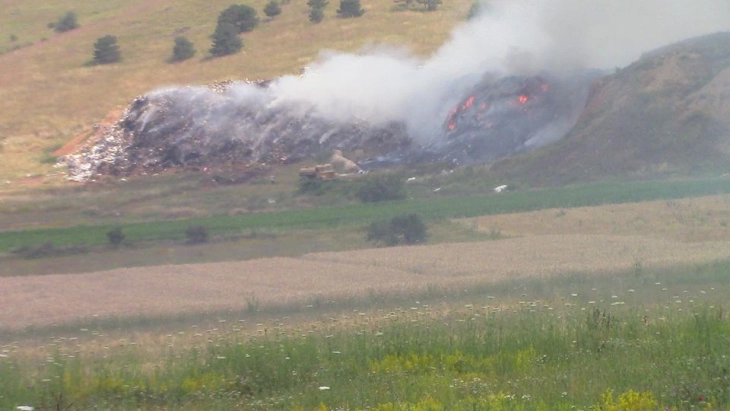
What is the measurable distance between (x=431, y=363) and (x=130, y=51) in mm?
80187

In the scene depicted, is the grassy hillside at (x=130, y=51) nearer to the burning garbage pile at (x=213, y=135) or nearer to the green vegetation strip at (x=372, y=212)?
the burning garbage pile at (x=213, y=135)

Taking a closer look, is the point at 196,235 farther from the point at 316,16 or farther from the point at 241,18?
the point at 316,16

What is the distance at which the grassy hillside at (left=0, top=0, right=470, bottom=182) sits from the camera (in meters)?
70.8

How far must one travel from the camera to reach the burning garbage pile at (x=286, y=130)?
5688 centimetres

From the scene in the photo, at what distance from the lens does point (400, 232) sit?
31.2 meters

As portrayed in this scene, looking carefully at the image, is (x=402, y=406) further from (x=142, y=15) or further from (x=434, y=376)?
(x=142, y=15)

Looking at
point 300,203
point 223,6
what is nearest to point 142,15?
point 223,6

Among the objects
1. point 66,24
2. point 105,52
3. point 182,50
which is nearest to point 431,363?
point 182,50

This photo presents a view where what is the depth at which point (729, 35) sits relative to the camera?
55844 millimetres

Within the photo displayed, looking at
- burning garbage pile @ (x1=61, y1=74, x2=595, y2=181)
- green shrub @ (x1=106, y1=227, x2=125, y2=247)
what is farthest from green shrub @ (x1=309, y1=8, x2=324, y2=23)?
green shrub @ (x1=106, y1=227, x2=125, y2=247)

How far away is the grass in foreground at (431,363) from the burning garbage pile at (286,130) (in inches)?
1617

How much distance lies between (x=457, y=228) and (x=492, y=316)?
62.2 feet

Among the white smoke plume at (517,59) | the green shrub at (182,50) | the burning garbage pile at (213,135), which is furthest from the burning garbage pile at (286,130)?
the green shrub at (182,50)

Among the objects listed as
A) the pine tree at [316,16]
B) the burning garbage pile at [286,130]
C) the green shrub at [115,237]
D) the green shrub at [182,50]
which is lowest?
the green shrub at [115,237]
